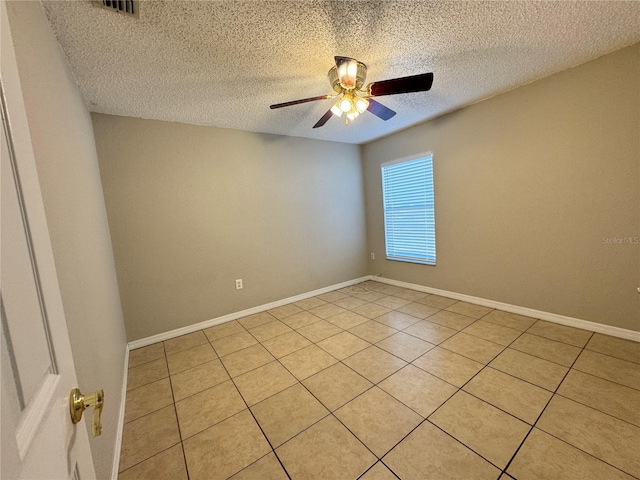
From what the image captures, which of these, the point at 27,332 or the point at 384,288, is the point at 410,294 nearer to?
the point at 384,288

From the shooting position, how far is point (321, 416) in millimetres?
1523

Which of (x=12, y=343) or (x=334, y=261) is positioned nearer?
(x=12, y=343)

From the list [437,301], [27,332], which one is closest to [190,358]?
[27,332]

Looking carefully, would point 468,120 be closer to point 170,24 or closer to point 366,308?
point 366,308

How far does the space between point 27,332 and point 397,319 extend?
2801 millimetres

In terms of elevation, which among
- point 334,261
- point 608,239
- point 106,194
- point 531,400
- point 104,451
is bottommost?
point 531,400

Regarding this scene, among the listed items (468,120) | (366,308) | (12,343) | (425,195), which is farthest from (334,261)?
(12,343)

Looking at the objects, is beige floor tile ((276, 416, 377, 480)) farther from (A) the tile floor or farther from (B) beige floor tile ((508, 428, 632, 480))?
(B) beige floor tile ((508, 428, 632, 480))

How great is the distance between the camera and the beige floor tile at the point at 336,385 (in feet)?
5.42

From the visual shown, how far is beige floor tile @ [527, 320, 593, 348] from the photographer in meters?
2.11

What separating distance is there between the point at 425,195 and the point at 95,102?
12.0 feet

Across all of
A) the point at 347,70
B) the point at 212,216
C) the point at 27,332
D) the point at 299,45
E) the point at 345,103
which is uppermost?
the point at 299,45

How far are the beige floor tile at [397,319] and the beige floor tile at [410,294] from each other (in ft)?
1.75

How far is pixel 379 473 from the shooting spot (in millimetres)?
1183
